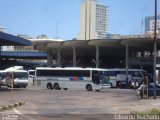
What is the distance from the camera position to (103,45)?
3098 inches

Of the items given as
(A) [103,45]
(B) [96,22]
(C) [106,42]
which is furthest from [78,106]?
(B) [96,22]

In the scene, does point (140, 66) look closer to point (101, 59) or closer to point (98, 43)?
point (98, 43)

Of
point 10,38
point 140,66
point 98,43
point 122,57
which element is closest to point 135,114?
point 10,38

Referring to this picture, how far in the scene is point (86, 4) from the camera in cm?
13800

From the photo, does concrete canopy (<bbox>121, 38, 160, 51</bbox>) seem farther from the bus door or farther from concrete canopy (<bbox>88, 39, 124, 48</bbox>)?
the bus door

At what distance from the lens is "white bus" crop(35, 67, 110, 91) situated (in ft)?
161

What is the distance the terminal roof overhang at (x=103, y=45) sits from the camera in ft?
242

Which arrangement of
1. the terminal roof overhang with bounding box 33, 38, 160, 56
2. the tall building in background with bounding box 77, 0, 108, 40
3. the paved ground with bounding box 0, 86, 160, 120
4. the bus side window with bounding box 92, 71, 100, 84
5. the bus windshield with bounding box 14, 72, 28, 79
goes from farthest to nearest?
the tall building in background with bounding box 77, 0, 108, 40 → the terminal roof overhang with bounding box 33, 38, 160, 56 → the bus windshield with bounding box 14, 72, 28, 79 → the bus side window with bounding box 92, 71, 100, 84 → the paved ground with bounding box 0, 86, 160, 120

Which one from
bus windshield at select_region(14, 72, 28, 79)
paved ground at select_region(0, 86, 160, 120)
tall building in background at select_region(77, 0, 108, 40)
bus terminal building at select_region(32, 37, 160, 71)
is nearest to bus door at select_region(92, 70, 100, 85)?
bus windshield at select_region(14, 72, 28, 79)

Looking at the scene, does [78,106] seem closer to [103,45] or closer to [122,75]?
[122,75]

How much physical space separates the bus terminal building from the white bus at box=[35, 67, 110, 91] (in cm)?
2140

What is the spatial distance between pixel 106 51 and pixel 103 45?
12094 millimetres

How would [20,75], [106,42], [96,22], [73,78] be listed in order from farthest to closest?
[96,22]
[106,42]
[20,75]
[73,78]

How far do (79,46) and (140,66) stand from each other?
12.2 m
